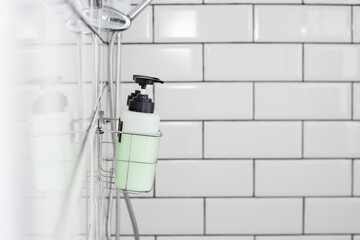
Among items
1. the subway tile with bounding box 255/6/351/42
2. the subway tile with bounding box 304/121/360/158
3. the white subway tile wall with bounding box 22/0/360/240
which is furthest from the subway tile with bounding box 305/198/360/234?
the subway tile with bounding box 255/6/351/42

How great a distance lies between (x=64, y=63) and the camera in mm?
271

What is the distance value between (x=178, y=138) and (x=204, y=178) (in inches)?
4.8

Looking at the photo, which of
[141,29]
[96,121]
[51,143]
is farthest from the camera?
[141,29]

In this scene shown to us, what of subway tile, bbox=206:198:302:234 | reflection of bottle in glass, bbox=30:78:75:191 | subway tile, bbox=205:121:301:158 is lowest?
subway tile, bbox=206:198:302:234

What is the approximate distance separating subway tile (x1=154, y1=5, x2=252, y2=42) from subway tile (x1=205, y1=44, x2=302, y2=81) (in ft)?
0.09

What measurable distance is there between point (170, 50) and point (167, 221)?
1.40 feet

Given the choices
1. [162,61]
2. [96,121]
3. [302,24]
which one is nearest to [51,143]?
[96,121]

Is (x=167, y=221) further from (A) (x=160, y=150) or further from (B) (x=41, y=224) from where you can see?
(B) (x=41, y=224)

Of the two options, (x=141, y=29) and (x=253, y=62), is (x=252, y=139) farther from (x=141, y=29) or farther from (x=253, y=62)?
(x=141, y=29)

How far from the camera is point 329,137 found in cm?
116

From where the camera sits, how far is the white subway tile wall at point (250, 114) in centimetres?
113

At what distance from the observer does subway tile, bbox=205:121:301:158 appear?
1.14m

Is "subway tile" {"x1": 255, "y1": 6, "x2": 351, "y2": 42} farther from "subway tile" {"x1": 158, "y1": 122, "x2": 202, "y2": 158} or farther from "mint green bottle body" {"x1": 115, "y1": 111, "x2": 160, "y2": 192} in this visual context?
"mint green bottle body" {"x1": 115, "y1": 111, "x2": 160, "y2": 192}

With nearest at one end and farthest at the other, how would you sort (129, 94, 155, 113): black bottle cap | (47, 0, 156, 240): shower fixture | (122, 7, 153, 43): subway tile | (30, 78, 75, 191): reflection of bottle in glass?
(30, 78, 75, 191): reflection of bottle in glass
(47, 0, 156, 240): shower fixture
(129, 94, 155, 113): black bottle cap
(122, 7, 153, 43): subway tile
